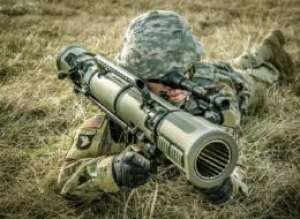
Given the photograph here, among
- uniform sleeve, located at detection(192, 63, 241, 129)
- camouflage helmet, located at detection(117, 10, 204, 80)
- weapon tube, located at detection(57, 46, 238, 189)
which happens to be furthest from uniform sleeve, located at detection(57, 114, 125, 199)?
uniform sleeve, located at detection(192, 63, 241, 129)

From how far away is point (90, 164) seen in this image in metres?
3.17

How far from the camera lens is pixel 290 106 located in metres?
4.68

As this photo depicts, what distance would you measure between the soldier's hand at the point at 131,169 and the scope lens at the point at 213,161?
1.15ft

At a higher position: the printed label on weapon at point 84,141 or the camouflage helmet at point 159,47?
the camouflage helmet at point 159,47

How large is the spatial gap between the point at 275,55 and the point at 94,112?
6.52 feet

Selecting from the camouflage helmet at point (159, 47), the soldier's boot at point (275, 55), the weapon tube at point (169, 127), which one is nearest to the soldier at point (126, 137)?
the camouflage helmet at point (159, 47)

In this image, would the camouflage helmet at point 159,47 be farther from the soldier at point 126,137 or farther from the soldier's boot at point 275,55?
the soldier's boot at point 275,55

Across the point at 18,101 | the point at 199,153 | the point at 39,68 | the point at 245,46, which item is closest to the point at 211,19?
the point at 245,46

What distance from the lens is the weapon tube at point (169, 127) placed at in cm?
218

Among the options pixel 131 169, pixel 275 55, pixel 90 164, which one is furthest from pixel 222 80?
pixel 131 169

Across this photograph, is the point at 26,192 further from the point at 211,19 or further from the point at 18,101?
the point at 211,19

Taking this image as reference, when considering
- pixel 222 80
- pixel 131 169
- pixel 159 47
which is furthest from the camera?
pixel 222 80

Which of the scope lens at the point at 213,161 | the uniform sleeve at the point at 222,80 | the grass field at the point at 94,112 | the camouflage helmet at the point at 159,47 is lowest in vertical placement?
the grass field at the point at 94,112

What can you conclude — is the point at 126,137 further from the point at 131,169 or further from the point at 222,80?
the point at 222,80
